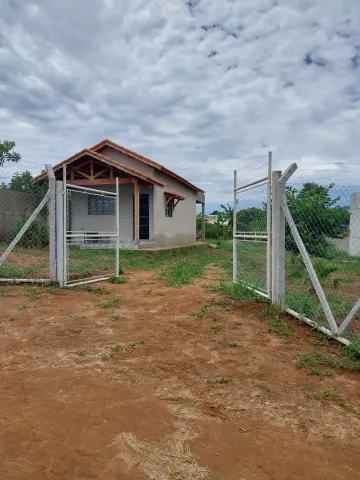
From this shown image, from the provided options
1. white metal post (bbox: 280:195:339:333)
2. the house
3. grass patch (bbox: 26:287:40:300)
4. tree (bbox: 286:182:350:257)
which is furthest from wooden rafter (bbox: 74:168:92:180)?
white metal post (bbox: 280:195:339:333)

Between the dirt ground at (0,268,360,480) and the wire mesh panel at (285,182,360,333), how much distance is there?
3.14ft

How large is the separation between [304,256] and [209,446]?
271cm

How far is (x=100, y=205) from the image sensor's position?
15.0 meters

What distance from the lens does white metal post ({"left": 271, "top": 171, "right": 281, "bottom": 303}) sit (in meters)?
5.05

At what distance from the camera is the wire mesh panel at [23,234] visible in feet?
24.0

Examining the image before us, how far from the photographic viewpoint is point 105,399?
264cm

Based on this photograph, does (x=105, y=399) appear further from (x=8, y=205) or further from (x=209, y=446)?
(x=8, y=205)

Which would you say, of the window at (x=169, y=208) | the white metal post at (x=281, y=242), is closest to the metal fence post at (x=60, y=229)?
the white metal post at (x=281, y=242)

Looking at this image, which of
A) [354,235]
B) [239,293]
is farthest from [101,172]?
[354,235]

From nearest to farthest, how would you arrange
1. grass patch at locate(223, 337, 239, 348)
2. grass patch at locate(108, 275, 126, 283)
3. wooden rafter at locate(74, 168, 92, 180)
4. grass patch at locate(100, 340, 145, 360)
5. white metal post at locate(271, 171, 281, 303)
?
grass patch at locate(100, 340, 145, 360)
grass patch at locate(223, 337, 239, 348)
white metal post at locate(271, 171, 281, 303)
grass patch at locate(108, 275, 126, 283)
wooden rafter at locate(74, 168, 92, 180)

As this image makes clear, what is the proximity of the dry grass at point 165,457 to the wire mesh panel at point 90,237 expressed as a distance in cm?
508

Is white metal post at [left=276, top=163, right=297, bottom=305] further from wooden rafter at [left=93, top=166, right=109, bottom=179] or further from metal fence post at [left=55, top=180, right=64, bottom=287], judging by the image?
wooden rafter at [left=93, top=166, right=109, bottom=179]

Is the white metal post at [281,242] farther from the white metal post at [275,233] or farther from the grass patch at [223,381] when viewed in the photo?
the grass patch at [223,381]

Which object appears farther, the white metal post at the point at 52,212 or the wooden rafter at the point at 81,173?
the wooden rafter at the point at 81,173
